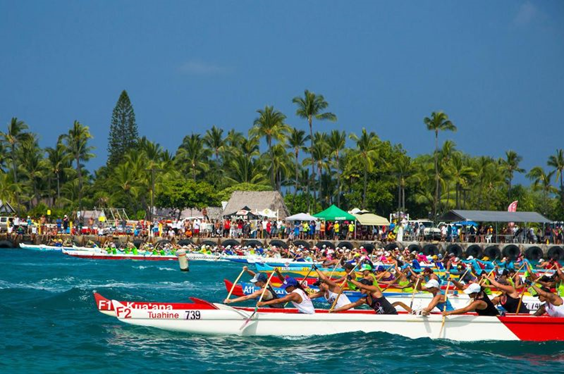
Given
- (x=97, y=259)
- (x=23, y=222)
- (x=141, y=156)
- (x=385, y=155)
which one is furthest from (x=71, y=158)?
(x=97, y=259)

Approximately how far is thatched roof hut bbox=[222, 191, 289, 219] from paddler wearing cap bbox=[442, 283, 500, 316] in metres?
48.3

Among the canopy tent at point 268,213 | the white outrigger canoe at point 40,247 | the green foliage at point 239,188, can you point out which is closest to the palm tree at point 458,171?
the green foliage at point 239,188

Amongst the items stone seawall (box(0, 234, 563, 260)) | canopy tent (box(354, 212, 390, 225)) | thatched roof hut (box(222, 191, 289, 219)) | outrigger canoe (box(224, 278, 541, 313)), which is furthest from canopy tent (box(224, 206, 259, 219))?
outrigger canoe (box(224, 278, 541, 313))

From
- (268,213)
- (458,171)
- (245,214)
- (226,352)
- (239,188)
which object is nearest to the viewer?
(226,352)

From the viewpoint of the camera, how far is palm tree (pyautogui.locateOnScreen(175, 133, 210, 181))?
8806 cm

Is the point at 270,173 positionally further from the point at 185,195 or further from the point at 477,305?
the point at 477,305

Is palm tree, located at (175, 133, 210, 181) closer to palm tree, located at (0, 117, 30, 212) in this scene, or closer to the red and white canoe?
palm tree, located at (0, 117, 30, 212)

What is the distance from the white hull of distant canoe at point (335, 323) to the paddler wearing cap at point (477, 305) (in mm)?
152

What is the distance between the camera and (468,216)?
5809 cm

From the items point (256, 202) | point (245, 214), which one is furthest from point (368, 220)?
point (256, 202)

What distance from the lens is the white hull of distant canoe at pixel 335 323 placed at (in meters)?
17.9

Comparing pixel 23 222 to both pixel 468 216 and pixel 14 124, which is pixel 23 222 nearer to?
pixel 14 124

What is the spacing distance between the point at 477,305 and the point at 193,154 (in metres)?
71.6

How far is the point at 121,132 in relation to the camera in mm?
94062
